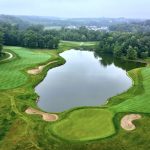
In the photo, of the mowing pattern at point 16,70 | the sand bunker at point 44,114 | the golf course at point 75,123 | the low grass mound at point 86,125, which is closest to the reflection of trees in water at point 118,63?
the mowing pattern at point 16,70

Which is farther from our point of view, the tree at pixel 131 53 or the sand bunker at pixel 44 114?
the tree at pixel 131 53

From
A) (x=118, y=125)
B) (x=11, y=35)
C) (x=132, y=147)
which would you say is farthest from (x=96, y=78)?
(x=11, y=35)

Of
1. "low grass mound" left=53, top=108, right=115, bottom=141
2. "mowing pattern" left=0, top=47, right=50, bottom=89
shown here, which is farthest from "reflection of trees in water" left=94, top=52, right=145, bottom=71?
"low grass mound" left=53, top=108, right=115, bottom=141

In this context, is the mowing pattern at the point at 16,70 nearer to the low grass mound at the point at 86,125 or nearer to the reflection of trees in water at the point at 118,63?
the reflection of trees in water at the point at 118,63

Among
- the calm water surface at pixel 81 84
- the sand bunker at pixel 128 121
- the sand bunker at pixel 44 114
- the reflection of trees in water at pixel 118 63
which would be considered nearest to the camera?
the sand bunker at pixel 128 121

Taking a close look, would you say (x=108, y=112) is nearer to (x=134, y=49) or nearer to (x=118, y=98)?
(x=118, y=98)

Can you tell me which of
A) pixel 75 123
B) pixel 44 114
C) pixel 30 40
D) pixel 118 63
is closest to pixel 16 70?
pixel 44 114
